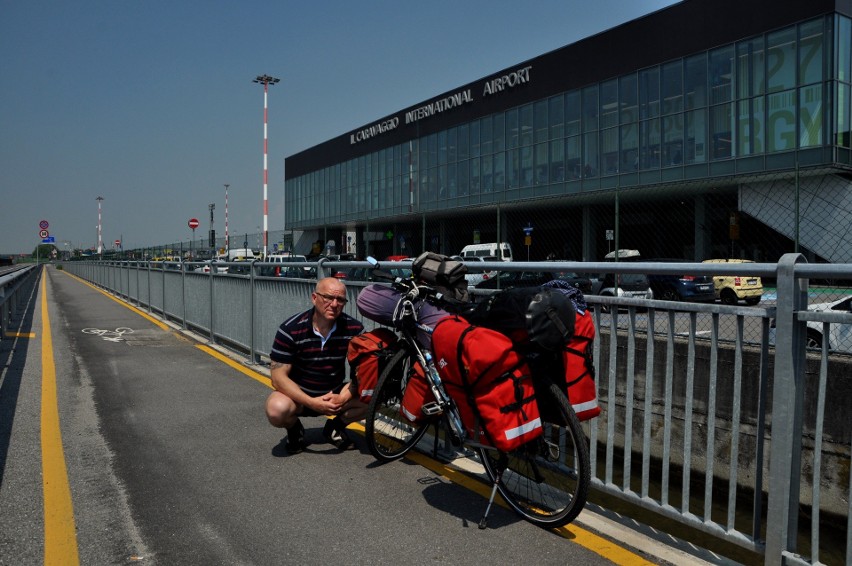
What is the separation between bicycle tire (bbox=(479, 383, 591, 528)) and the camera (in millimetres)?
3488

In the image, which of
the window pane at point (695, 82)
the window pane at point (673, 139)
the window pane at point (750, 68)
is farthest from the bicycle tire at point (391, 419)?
the window pane at point (695, 82)

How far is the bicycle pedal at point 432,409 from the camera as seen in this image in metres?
4.07

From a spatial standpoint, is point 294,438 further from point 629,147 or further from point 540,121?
point 540,121

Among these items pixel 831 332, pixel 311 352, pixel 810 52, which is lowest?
pixel 311 352

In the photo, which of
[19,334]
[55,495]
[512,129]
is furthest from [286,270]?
[512,129]

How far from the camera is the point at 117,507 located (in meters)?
4.05

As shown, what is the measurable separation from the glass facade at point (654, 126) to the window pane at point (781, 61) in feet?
0.13

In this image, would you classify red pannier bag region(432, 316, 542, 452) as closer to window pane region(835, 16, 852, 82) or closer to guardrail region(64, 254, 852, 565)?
guardrail region(64, 254, 852, 565)

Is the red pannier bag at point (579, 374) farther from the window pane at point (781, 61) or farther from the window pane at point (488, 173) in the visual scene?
the window pane at point (488, 173)

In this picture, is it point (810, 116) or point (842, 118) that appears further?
point (810, 116)

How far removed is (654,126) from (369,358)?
28922 mm

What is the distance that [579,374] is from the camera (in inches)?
143

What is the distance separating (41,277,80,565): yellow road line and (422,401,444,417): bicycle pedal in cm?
199

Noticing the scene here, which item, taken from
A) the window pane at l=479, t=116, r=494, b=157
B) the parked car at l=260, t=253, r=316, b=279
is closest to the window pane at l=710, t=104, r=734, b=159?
the window pane at l=479, t=116, r=494, b=157
